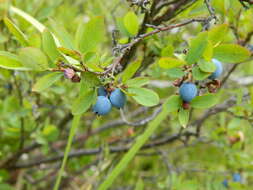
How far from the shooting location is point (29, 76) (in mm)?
1295

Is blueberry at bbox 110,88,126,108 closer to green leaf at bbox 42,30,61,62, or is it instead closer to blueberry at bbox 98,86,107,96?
blueberry at bbox 98,86,107,96

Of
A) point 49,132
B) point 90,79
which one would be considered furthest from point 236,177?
point 90,79

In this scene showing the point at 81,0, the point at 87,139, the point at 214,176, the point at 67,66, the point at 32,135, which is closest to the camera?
the point at 67,66

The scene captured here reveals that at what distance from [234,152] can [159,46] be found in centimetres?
61

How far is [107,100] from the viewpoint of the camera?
27.0 inches

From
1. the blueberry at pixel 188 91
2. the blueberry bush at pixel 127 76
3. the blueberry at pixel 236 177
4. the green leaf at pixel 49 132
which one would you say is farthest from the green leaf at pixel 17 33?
the blueberry at pixel 236 177

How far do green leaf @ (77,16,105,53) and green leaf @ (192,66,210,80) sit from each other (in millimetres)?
183

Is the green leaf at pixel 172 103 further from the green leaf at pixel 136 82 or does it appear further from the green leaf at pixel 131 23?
the green leaf at pixel 131 23

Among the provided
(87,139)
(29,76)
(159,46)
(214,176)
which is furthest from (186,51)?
(87,139)

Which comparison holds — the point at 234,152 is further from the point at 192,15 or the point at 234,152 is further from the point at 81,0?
the point at 81,0

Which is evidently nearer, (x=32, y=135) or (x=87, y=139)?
(x=32, y=135)

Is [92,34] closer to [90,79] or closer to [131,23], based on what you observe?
[90,79]

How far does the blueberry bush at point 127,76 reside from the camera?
68 centimetres

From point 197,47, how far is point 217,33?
2.0 inches
